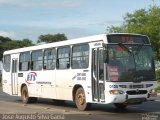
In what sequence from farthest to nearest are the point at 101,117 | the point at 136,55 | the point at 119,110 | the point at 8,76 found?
the point at 8,76 < the point at 119,110 < the point at 136,55 < the point at 101,117

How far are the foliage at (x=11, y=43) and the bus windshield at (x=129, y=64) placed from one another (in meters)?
75.1

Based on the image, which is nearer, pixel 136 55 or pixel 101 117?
pixel 101 117

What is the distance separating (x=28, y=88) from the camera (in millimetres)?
25656

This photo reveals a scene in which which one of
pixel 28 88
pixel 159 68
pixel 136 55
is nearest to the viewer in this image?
pixel 136 55

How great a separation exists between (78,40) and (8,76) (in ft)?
29.1

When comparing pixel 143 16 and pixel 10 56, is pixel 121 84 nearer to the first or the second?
pixel 10 56

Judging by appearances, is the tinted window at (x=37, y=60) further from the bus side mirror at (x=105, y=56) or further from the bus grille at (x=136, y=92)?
the bus grille at (x=136, y=92)

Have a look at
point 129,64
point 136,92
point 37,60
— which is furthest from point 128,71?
point 37,60

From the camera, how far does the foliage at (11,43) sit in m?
94.9

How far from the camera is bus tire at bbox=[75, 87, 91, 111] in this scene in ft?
64.5

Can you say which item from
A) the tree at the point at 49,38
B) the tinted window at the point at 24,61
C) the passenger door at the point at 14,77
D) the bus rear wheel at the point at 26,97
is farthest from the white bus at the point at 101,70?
the tree at the point at 49,38

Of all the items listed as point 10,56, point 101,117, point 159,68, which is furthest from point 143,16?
point 101,117

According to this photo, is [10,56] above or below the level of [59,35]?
below

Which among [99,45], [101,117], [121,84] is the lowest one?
[101,117]
